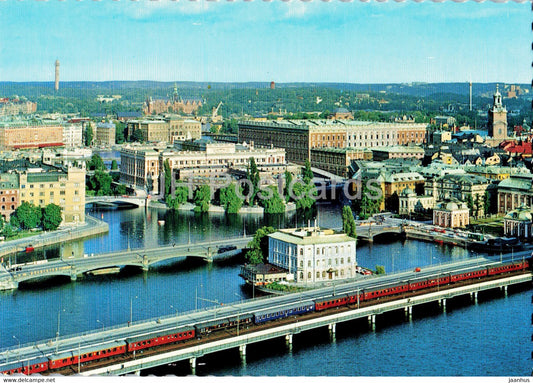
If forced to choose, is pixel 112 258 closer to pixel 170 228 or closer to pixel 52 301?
pixel 52 301

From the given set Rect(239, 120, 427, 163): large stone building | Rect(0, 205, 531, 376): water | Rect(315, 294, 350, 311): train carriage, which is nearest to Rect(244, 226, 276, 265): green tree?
Rect(0, 205, 531, 376): water

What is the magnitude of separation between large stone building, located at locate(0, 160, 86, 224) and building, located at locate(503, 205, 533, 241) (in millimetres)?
11746

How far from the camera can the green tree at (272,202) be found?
28391 millimetres

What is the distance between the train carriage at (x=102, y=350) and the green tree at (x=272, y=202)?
15.6 meters

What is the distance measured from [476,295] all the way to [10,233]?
11.8 meters

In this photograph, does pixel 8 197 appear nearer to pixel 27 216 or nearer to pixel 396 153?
pixel 27 216

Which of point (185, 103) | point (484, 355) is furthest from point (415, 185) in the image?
point (185, 103)

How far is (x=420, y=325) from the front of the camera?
A: 51.7 feet

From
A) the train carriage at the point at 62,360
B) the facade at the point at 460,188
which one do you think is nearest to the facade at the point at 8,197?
the facade at the point at 460,188

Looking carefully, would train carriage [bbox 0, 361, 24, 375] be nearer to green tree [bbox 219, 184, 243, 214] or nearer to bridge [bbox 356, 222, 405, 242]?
bridge [bbox 356, 222, 405, 242]

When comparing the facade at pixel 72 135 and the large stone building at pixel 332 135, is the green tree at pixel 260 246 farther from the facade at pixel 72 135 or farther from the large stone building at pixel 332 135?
the facade at pixel 72 135

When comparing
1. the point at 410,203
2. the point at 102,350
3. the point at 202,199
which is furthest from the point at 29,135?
A: the point at 102,350

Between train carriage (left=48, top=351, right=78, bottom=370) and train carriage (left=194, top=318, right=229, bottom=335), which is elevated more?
train carriage (left=194, top=318, right=229, bottom=335)

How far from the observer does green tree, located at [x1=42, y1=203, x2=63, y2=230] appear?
2398cm
